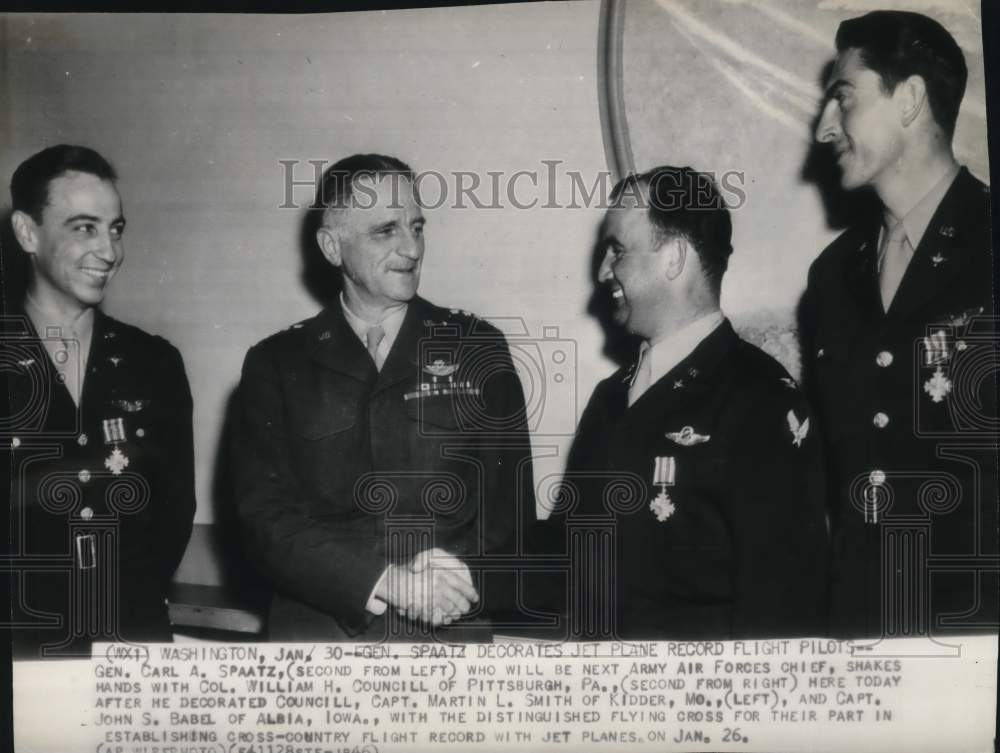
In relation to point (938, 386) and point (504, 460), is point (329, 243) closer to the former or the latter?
point (504, 460)

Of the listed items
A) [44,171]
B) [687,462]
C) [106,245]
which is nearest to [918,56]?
[687,462]

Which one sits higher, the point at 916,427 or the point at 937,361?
the point at 937,361

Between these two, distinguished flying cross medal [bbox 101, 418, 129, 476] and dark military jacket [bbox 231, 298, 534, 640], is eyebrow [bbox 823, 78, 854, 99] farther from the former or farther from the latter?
distinguished flying cross medal [bbox 101, 418, 129, 476]

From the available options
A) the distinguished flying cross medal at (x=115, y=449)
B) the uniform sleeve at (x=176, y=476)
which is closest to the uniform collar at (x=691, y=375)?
the uniform sleeve at (x=176, y=476)

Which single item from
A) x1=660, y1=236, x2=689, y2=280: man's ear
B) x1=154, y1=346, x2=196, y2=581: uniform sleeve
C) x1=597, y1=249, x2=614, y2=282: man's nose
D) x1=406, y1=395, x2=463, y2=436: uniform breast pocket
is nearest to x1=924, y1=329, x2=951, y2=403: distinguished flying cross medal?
x1=660, y1=236, x2=689, y2=280: man's ear

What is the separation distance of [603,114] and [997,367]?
119cm

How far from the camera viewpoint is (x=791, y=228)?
274cm

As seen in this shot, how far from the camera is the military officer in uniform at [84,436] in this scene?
9.07 feet

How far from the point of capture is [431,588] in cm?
270

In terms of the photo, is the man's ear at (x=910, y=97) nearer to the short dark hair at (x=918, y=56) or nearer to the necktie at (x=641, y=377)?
the short dark hair at (x=918, y=56)

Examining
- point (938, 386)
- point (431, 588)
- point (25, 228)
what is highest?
point (25, 228)

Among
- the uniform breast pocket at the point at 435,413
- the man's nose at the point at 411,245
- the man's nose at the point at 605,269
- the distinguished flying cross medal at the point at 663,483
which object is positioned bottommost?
the distinguished flying cross medal at the point at 663,483

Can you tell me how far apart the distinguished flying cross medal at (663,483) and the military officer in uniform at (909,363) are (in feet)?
1.32
